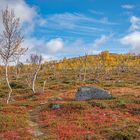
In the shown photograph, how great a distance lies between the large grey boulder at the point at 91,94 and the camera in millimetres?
47537

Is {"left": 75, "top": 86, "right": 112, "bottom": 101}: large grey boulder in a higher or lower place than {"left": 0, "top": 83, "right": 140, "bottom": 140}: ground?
higher

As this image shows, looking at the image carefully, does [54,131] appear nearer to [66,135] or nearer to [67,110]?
[66,135]

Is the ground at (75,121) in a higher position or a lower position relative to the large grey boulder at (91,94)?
lower

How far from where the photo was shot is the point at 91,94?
159ft

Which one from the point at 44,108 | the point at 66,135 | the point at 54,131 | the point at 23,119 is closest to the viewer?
the point at 66,135

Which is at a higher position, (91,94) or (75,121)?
(91,94)

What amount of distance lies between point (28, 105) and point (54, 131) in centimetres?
1691

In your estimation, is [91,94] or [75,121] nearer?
[75,121]

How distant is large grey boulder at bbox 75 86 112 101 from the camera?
47.5 metres

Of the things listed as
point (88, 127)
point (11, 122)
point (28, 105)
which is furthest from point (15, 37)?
point (88, 127)

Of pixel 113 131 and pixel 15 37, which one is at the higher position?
pixel 15 37

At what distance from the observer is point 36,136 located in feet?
84.0

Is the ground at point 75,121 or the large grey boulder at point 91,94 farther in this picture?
the large grey boulder at point 91,94

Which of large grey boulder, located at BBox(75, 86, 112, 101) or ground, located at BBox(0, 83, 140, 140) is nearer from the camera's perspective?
ground, located at BBox(0, 83, 140, 140)
